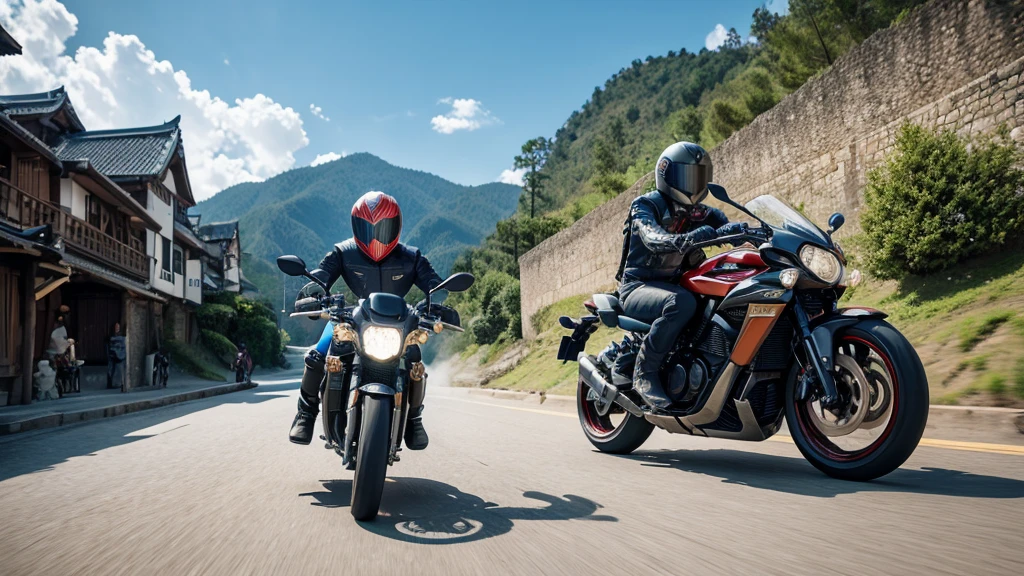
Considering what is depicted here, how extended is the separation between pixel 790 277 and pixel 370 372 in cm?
221

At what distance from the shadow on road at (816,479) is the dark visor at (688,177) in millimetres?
1783

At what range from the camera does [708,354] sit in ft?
13.3

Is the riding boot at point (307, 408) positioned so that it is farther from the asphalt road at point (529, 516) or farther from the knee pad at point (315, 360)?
the asphalt road at point (529, 516)

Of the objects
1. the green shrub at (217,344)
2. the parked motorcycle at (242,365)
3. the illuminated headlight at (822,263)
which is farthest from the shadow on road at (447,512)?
the green shrub at (217,344)

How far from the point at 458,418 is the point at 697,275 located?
19.2 ft

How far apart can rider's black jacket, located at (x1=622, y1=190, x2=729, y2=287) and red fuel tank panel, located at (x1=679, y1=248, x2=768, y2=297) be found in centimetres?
25

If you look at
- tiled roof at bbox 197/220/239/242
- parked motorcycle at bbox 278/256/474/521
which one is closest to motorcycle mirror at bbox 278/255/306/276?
parked motorcycle at bbox 278/256/474/521

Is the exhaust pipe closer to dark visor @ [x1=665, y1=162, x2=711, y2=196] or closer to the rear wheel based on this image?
the rear wheel

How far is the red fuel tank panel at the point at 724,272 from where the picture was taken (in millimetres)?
3902

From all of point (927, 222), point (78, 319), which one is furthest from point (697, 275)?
point (78, 319)

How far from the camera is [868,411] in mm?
3281

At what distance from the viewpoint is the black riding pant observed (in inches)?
163

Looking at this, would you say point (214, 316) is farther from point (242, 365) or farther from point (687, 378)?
point (687, 378)

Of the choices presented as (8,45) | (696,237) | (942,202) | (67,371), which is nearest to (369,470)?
(696,237)
